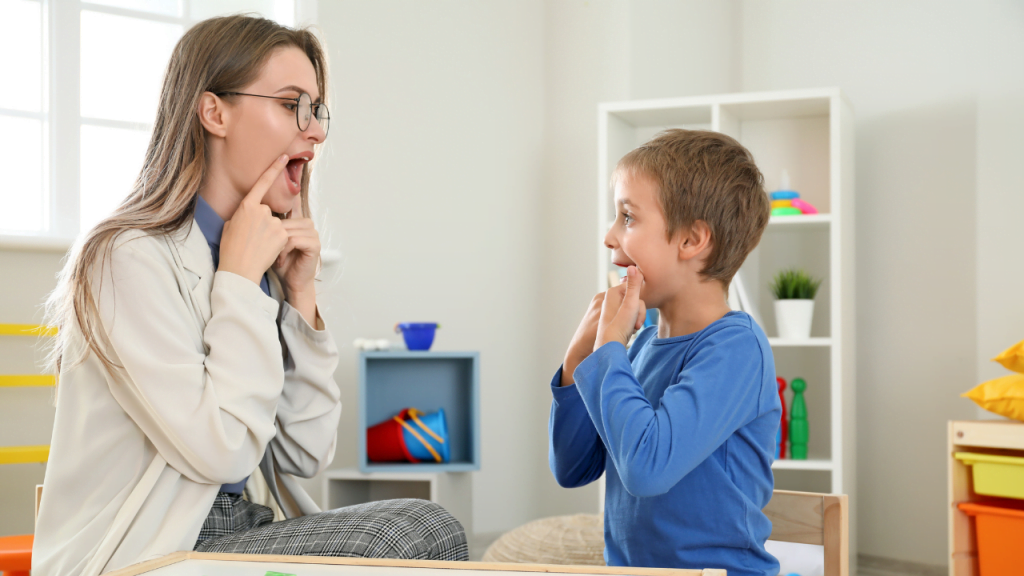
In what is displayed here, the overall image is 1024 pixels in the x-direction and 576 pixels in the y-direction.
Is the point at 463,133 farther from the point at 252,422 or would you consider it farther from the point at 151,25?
the point at 252,422

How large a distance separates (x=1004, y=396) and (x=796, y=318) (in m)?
0.62

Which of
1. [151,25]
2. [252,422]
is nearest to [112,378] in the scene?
[252,422]

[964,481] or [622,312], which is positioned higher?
[622,312]

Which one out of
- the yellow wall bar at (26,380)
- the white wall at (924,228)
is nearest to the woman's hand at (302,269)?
the yellow wall bar at (26,380)

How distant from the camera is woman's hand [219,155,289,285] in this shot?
1100mm

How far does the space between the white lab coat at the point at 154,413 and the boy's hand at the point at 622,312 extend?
1.40 feet

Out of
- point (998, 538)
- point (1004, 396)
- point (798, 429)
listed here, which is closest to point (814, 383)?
point (798, 429)

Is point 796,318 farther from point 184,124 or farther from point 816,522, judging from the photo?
point 184,124

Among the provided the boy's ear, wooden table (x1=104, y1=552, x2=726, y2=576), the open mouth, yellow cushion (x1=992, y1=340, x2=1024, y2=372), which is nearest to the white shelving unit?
yellow cushion (x1=992, y1=340, x2=1024, y2=372)

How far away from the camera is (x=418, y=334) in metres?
2.74

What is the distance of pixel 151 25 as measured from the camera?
2.87 metres

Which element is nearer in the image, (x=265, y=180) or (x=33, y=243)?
(x=265, y=180)

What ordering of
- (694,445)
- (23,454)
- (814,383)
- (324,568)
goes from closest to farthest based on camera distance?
1. (324,568)
2. (694,445)
3. (23,454)
4. (814,383)

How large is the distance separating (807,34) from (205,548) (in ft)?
9.10
